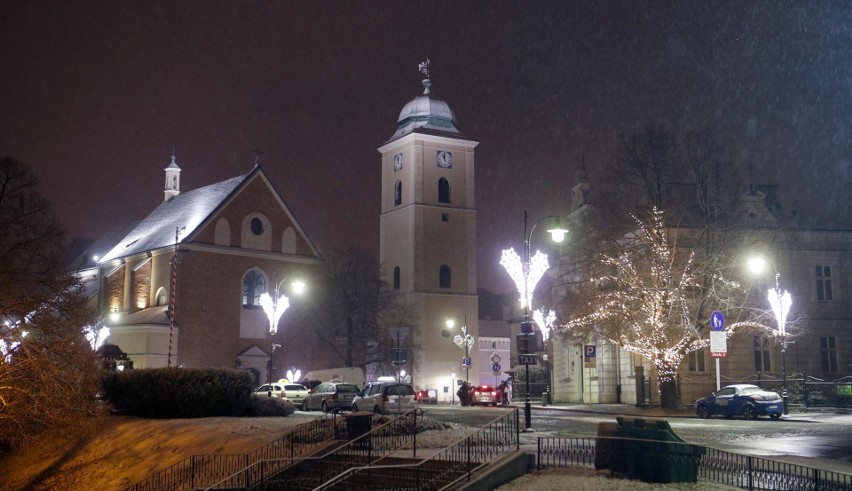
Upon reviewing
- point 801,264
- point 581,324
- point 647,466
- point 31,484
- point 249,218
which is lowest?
point 31,484

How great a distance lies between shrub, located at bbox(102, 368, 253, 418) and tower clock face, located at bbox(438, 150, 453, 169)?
168ft

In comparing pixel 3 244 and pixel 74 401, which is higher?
pixel 3 244

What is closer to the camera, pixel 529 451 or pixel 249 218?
pixel 529 451

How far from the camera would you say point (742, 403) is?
36062 mm

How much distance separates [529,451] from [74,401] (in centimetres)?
1640

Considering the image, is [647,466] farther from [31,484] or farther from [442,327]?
[442,327]

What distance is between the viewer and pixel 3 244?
2928 centimetres

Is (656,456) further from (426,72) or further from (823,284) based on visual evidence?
(426,72)

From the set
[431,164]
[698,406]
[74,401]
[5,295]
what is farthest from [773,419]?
[431,164]

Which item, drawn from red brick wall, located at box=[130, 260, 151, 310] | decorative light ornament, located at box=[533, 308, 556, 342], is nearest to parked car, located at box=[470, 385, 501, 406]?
decorative light ornament, located at box=[533, 308, 556, 342]

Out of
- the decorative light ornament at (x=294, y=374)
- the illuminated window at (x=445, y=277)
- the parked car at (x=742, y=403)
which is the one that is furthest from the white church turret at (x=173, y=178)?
the parked car at (x=742, y=403)

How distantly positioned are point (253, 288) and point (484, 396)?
2070 centimetres

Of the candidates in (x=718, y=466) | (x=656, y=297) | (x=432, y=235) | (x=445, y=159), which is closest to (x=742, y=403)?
(x=656, y=297)

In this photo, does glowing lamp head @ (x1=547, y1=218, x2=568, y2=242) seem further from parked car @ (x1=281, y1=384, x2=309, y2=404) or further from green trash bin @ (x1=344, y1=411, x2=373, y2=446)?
parked car @ (x1=281, y1=384, x2=309, y2=404)
